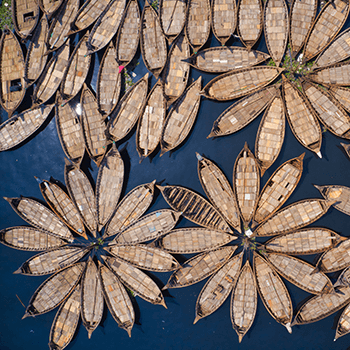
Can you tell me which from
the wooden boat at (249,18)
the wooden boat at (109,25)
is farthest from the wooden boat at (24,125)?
the wooden boat at (249,18)

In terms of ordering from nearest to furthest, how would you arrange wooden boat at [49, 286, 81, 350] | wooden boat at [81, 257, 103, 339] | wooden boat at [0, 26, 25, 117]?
wooden boat at [81, 257, 103, 339], wooden boat at [49, 286, 81, 350], wooden boat at [0, 26, 25, 117]

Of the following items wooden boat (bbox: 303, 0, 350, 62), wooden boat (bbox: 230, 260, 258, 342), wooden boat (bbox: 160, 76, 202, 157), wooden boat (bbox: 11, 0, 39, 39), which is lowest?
wooden boat (bbox: 230, 260, 258, 342)

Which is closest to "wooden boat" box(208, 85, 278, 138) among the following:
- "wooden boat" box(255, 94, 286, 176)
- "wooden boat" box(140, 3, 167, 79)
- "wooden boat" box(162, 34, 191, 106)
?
"wooden boat" box(255, 94, 286, 176)

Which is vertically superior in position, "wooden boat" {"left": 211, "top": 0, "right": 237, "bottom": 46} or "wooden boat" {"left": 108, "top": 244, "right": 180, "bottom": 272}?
"wooden boat" {"left": 211, "top": 0, "right": 237, "bottom": 46}

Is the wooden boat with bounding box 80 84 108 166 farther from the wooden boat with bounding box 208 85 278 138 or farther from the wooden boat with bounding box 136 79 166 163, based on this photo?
the wooden boat with bounding box 208 85 278 138

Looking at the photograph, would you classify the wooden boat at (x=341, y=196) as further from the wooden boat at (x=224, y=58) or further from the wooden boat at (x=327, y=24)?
the wooden boat at (x=224, y=58)

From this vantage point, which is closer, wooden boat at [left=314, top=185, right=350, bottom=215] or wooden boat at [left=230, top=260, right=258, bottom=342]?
wooden boat at [left=314, top=185, right=350, bottom=215]

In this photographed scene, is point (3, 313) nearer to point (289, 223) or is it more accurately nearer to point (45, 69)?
point (45, 69)
